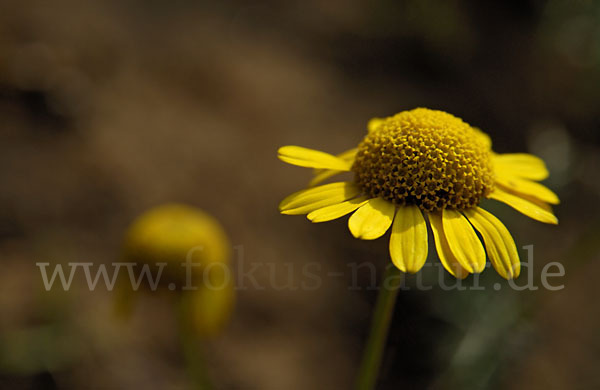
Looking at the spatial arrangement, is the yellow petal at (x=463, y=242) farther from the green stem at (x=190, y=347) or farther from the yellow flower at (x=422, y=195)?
the green stem at (x=190, y=347)

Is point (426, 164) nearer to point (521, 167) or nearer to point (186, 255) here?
point (521, 167)

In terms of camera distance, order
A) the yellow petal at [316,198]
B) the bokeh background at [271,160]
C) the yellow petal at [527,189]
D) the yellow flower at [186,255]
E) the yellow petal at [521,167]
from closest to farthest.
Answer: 1. the yellow petal at [316,198]
2. the yellow petal at [527,189]
3. the yellow petal at [521,167]
4. the yellow flower at [186,255]
5. the bokeh background at [271,160]

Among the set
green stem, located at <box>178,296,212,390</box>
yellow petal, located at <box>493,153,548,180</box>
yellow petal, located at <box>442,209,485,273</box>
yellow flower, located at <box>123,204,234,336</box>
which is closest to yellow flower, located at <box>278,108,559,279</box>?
yellow petal, located at <box>442,209,485,273</box>

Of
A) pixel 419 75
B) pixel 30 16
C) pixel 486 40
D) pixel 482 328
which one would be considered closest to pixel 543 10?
pixel 486 40

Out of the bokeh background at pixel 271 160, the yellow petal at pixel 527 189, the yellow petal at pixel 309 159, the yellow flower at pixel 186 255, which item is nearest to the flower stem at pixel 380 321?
the yellow petal at pixel 309 159

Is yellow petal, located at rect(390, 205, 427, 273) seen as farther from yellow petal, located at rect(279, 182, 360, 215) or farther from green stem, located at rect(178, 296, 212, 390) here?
green stem, located at rect(178, 296, 212, 390)
